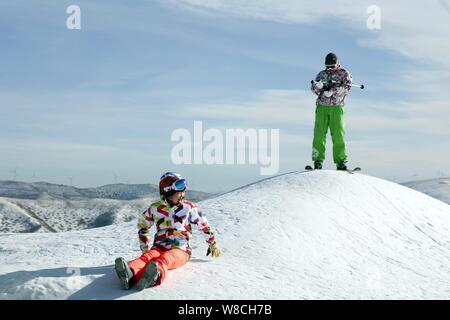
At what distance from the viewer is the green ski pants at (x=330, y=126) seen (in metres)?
11.9

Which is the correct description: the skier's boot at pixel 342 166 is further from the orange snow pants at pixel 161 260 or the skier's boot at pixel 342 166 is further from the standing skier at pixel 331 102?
the orange snow pants at pixel 161 260

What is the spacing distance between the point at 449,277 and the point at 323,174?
13.6ft

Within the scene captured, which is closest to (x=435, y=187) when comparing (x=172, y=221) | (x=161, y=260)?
(x=172, y=221)

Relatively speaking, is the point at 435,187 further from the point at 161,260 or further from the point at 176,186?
the point at 161,260

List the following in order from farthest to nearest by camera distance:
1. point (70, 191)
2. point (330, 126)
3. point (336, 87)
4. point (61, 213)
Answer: point (70, 191), point (61, 213), point (330, 126), point (336, 87)

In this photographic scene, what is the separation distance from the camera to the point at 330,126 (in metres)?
12.0

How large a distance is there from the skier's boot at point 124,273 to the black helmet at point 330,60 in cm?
775

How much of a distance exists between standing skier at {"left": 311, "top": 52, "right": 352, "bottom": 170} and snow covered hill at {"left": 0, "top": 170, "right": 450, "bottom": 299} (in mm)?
765

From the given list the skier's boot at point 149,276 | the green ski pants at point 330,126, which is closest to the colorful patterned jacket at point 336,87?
the green ski pants at point 330,126

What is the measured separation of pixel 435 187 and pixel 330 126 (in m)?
29.7

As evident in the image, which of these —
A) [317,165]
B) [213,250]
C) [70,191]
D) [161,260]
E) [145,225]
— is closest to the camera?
[161,260]

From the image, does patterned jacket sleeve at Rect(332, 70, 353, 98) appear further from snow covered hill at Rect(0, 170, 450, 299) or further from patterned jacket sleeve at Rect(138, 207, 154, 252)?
patterned jacket sleeve at Rect(138, 207, 154, 252)
